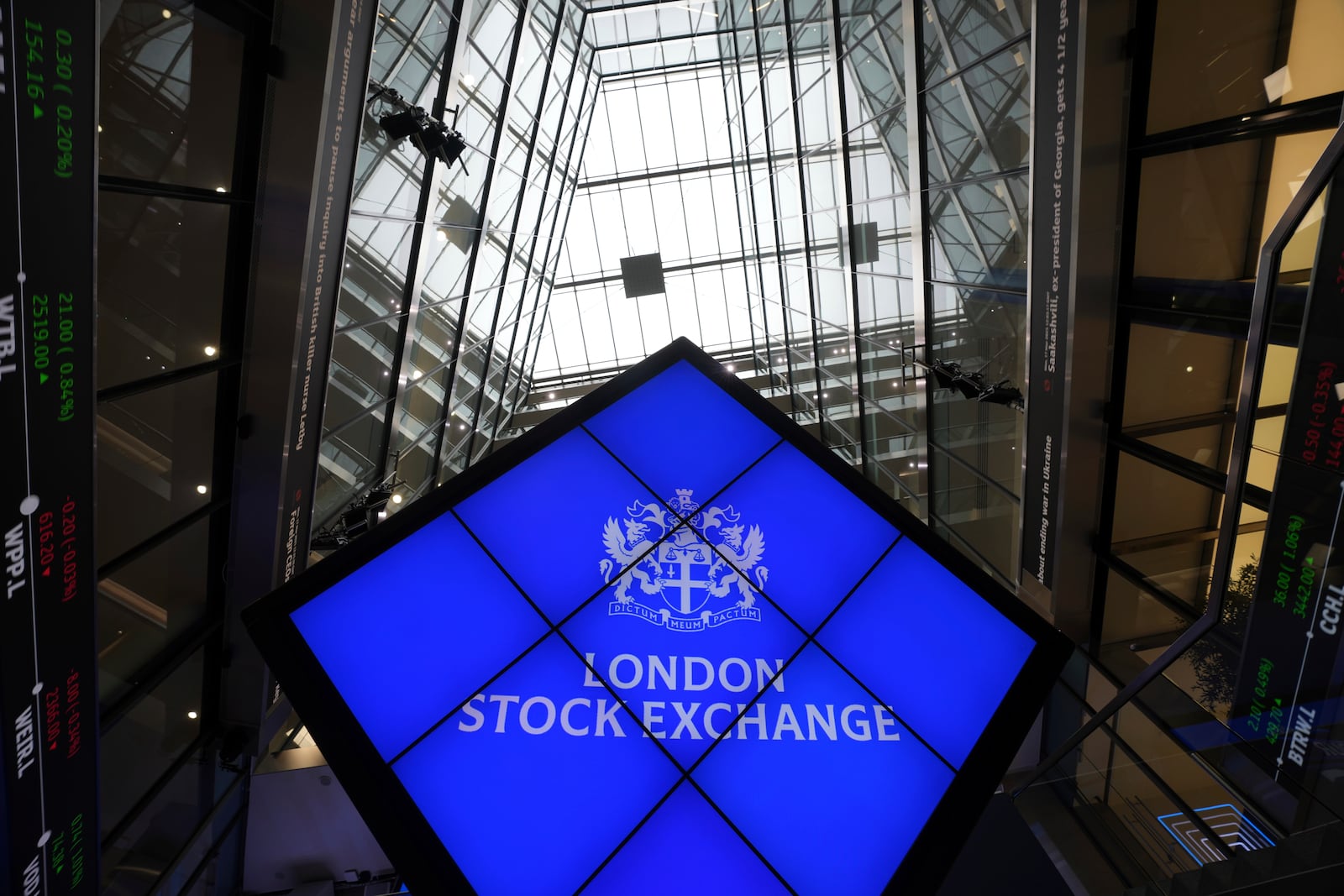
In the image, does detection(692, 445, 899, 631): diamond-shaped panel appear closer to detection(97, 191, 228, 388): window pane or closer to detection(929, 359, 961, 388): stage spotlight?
detection(97, 191, 228, 388): window pane

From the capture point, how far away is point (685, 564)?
488 cm

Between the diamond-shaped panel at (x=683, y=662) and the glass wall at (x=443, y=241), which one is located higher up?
the glass wall at (x=443, y=241)

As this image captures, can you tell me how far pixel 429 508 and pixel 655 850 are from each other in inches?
101

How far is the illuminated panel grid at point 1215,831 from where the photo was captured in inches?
195

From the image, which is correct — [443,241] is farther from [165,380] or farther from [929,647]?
[929,647]

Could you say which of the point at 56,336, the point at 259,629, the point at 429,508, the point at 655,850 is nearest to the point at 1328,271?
the point at 655,850

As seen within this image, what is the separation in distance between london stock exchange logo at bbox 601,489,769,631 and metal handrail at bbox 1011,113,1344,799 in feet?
11.8

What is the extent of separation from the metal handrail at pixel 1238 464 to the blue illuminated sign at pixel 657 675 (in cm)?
270

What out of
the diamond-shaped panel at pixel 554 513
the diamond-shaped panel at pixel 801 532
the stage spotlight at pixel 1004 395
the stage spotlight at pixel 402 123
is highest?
the stage spotlight at pixel 402 123

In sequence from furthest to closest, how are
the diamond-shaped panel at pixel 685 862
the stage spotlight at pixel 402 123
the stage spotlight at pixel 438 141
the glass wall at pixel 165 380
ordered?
1. the stage spotlight at pixel 438 141
2. the stage spotlight at pixel 402 123
3. the glass wall at pixel 165 380
4. the diamond-shaped panel at pixel 685 862

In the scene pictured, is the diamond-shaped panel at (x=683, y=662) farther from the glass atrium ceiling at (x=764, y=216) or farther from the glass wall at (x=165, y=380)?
the glass atrium ceiling at (x=764, y=216)

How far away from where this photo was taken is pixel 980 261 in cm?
1212

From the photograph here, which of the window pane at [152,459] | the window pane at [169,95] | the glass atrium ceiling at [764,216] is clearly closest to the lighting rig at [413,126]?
the glass atrium ceiling at [764,216]

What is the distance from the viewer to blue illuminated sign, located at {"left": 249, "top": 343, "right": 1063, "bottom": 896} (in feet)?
12.8
